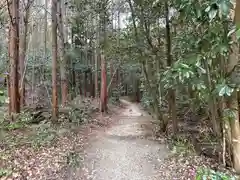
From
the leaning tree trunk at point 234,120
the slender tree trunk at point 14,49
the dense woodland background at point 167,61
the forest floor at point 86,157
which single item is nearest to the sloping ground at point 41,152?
the forest floor at point 86,157

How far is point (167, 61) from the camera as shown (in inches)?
316

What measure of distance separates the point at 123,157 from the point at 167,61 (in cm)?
337

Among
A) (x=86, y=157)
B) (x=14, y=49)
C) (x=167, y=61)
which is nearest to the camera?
(x=86, y=157)

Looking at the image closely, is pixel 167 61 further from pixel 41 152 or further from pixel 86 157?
pixel 41 152

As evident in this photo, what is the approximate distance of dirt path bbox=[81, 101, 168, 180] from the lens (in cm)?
550

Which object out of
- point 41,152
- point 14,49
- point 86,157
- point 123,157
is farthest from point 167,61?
point 14,49

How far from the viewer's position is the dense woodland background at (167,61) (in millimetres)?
4129

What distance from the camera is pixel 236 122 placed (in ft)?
16.6

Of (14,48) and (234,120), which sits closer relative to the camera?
(234,120)

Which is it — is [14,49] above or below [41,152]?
above

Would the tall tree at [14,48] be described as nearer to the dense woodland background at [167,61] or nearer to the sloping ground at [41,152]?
the dense woodland background at [167,61]

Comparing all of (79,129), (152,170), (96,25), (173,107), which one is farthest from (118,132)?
(96,25)

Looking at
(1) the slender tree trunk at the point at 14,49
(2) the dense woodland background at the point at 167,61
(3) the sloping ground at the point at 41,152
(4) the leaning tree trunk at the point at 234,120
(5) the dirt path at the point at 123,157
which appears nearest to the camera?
(2) the dense woodland background at the point at 167,61

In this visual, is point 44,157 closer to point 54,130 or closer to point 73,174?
point 73,174
